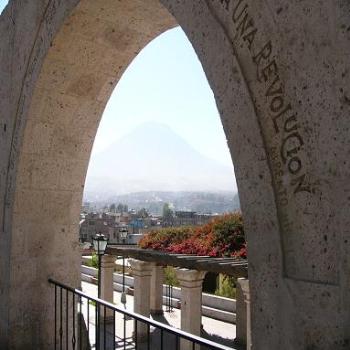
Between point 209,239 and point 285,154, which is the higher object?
point 285,154

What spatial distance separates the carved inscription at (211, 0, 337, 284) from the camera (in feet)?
5.32

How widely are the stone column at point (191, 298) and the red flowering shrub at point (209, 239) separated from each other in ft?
2.53

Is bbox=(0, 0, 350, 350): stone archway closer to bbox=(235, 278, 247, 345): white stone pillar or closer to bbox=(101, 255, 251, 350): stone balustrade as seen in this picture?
bbox=(101, 255, 251, 350): stone balustrade

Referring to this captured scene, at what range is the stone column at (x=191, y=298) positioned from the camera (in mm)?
10016

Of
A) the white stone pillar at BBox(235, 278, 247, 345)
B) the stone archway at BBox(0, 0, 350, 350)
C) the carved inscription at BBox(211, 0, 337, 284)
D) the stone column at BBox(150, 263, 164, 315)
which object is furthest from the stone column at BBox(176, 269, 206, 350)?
the carved inscription at BBox(211, 0, 337, 284)

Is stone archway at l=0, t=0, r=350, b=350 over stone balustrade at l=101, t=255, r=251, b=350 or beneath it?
over

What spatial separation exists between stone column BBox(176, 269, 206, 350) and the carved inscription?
8485mm

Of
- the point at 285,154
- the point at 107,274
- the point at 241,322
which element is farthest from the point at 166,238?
the point at 285,154

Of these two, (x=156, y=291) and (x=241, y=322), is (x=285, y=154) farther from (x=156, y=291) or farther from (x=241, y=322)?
(x=156, y=291)

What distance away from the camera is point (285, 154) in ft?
5.57

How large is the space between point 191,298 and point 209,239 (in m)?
1.51

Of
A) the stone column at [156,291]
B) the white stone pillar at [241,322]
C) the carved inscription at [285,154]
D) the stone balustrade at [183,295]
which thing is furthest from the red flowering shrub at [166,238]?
the carved inscription at [285,154]

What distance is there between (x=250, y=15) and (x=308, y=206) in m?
0.80

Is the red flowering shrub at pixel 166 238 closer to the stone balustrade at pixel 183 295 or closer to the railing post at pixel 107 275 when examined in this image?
the stone balustrade at pixel 183 295
